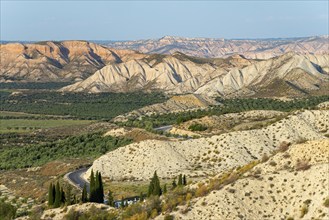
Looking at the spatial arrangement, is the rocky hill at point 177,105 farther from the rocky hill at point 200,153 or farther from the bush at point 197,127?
the rocky hill at point 200,153

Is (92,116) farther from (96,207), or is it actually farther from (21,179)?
(96,207)

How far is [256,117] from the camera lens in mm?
102438

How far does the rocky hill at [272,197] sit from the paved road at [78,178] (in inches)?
1131

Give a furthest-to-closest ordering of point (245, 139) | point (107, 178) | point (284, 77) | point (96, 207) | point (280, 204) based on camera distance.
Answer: point (284, 77)
point (245, 139)
point (107, 178)
point (96, 207)
point (280, 204)

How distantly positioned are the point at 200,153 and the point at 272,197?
3557 centimetres

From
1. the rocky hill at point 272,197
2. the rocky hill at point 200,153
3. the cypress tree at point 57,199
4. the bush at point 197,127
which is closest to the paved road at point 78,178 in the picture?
the rocky hill at point 200,153

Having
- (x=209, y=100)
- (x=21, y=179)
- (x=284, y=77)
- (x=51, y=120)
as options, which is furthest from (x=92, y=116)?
(x=21, y=179)

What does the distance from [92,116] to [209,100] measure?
3636cm

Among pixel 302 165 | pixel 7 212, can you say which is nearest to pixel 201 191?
pixel 302 165

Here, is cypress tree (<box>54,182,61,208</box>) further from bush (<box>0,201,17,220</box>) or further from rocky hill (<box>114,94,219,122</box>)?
rocky hill (<box>114,94,219,122</box>)

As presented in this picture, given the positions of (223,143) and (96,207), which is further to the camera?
(223,143)

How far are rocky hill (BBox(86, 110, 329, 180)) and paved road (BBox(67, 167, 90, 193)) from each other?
1528mm

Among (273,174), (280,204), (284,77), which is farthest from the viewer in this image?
(284,77)

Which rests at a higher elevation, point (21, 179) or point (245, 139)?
point (245, 139)
